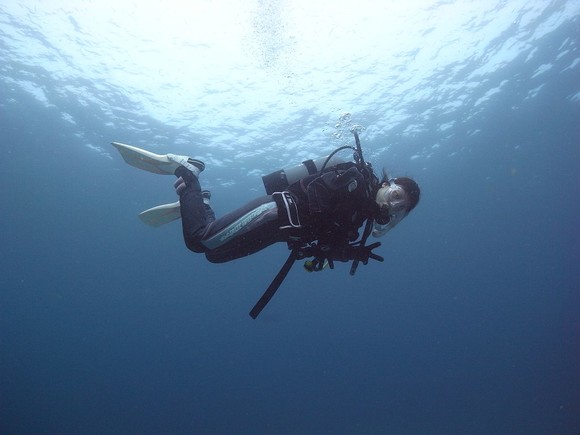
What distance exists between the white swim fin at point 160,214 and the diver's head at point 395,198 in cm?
298

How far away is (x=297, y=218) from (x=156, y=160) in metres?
2.21

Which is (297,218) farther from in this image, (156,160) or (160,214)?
(160,214)

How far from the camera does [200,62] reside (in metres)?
15.2

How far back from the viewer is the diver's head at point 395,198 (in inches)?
163


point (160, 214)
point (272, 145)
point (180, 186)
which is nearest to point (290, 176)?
point (180, 186)

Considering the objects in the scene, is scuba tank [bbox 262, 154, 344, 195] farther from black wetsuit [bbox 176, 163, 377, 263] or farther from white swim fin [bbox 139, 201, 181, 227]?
white swim fin [bbox 139, 201, 181, 227]

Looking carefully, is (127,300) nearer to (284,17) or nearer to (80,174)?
(80,174)

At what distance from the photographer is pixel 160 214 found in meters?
5.29

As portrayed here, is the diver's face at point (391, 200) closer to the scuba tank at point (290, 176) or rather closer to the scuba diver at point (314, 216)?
the scuba diver at point (314, 216)

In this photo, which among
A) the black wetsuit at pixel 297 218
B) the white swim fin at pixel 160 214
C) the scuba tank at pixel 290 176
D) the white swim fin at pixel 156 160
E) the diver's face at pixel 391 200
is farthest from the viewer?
the white swim fin at pixel 160 214

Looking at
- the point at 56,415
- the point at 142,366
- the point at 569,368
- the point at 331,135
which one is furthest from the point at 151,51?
the point at 142,366

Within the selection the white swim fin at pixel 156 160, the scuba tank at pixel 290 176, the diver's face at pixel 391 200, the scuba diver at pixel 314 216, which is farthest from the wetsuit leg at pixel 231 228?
the diver's face at pixel 391 200

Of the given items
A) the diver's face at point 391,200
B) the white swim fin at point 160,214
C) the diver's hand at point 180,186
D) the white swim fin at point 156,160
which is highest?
the white swim fin at point 156,160

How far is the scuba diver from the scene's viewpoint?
391 centimetres
